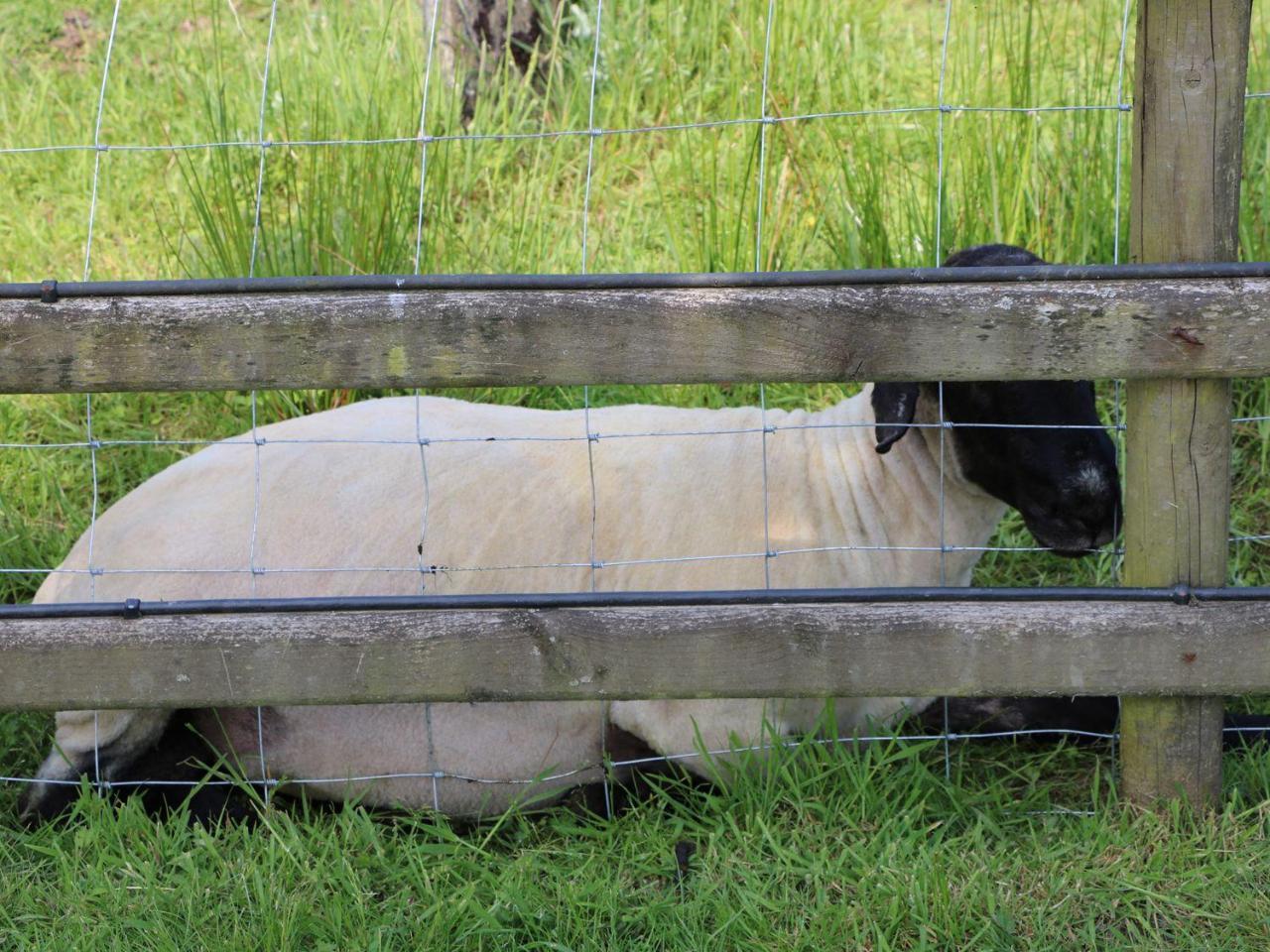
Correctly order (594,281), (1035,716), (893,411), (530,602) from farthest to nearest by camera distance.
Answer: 1. (1035,716)
2. (893,411)
3. (530,602)
4. (594,281)

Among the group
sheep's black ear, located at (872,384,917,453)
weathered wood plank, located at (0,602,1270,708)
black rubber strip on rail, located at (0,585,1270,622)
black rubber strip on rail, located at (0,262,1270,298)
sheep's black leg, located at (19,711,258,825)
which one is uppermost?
black rubber strip on rail, located at (0,262,1270,298)

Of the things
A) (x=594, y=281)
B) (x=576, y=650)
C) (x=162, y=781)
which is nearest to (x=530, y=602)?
(x=576, y=650)

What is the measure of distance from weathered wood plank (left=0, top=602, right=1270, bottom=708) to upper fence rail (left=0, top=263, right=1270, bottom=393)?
471 mm

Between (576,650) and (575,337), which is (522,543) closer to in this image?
(576,650)

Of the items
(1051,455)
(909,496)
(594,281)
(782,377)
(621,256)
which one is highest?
(621,256)

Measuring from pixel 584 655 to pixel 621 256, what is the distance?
261 centimetres

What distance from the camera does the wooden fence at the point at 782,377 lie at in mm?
2389

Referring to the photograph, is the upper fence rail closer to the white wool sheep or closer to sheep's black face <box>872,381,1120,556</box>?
sheep's black face <box>872,381,1120,556</box>

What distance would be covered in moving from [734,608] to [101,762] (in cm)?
151

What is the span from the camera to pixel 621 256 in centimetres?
496

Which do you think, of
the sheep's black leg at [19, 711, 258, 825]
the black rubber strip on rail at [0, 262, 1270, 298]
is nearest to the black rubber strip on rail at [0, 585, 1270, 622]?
the sheep's black leg at [19, 711, 258, 825]

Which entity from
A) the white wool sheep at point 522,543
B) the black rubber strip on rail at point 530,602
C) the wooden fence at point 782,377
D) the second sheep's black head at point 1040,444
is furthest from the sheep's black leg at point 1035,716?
the black rubber strip on rail at point 530,602

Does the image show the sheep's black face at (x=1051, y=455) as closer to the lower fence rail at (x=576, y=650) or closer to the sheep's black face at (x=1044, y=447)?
the sheep's black face at (x=1044, y=447)

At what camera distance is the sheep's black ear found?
2859 millimetres
